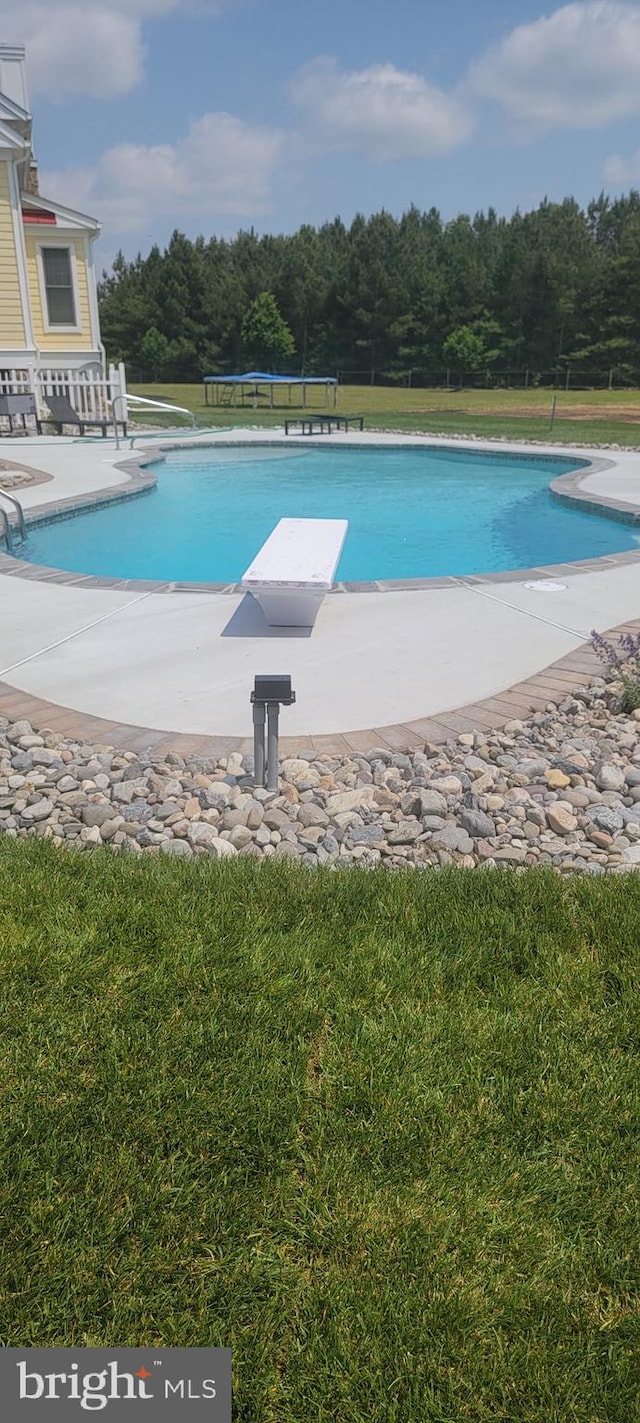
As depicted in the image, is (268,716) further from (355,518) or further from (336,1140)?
(355,518)

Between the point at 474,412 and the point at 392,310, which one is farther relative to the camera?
the point at 392,310

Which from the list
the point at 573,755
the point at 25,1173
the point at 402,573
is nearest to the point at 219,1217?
the point at 25,1173

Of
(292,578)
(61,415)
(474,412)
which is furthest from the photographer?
(474,412)

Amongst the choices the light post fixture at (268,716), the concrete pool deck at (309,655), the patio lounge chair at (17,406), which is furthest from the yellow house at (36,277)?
the light post fixture at (268,716)

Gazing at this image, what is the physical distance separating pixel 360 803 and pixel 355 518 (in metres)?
10.1

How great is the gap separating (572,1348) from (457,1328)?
0.70ft

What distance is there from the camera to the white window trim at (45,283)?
21578 millimetres

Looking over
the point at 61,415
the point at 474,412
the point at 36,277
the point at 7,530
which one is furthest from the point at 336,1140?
the point at 474,412

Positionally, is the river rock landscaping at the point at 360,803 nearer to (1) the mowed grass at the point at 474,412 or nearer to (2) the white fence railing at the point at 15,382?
(1) the mowed grass at the point at 474,412

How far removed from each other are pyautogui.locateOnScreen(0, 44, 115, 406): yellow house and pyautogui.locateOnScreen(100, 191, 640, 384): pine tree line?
27.5 m

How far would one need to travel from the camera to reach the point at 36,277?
21656 mm

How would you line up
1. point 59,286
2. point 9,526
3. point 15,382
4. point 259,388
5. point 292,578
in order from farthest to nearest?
point 259,388, point 59,286, point 15,382, point 9,526, point 292,578

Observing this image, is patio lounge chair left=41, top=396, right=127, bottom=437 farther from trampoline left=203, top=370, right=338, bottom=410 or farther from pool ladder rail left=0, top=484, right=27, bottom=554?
pool ladder rail left=0, top=484, right=27, bottom=554
